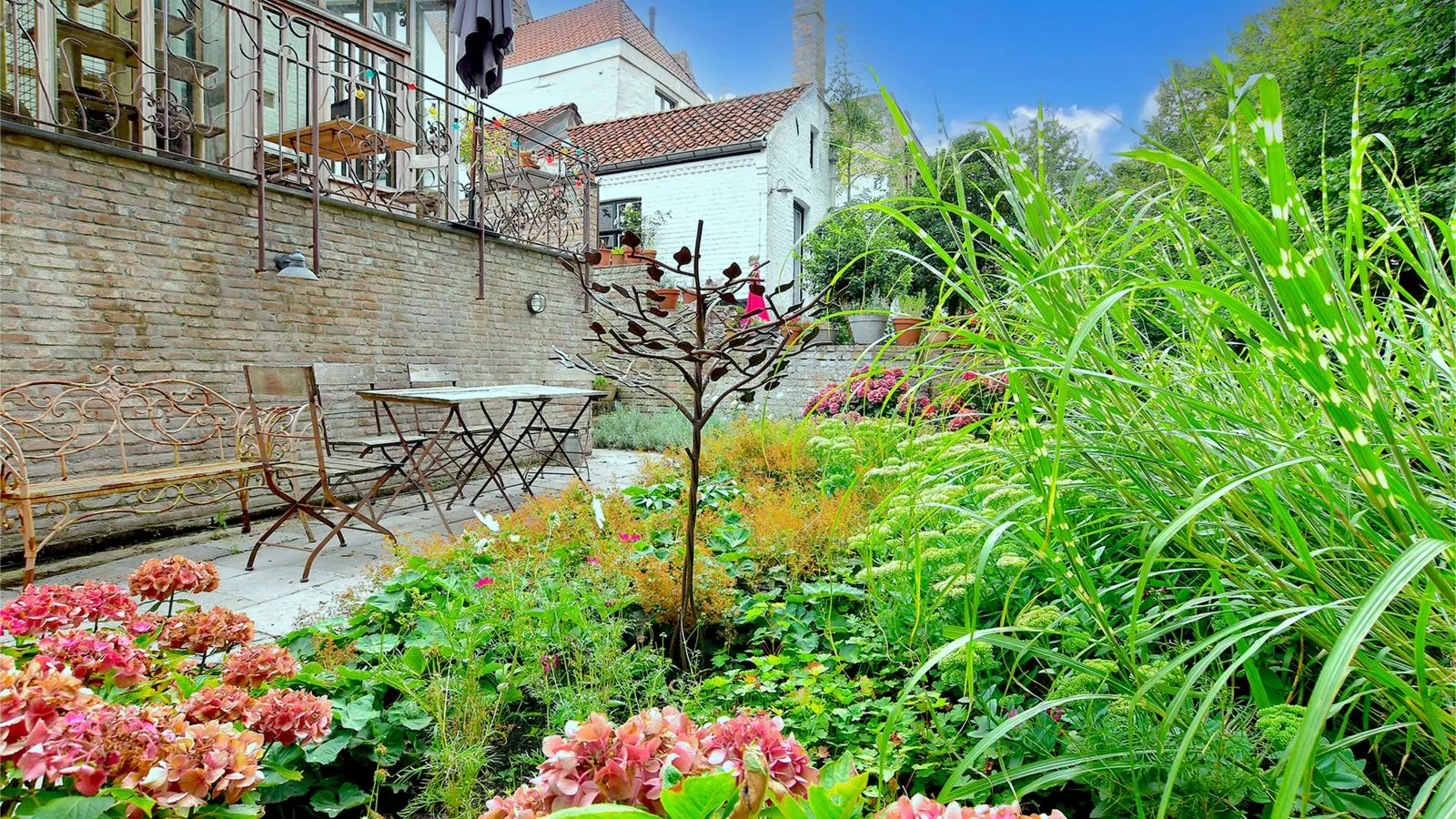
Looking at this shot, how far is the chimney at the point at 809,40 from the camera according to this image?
16.4m

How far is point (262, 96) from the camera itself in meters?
4.83

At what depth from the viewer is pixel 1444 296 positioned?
3.73 feet

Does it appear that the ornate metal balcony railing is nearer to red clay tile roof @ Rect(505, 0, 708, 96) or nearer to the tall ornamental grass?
the tall ornamental grass

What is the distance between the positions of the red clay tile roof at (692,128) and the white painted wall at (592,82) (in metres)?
2.38

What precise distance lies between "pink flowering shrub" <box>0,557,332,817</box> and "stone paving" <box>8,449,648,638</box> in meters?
1.11

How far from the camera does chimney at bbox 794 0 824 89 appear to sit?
1644 centimetres

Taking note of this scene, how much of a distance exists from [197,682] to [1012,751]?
149 cm

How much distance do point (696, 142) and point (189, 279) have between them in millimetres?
10970

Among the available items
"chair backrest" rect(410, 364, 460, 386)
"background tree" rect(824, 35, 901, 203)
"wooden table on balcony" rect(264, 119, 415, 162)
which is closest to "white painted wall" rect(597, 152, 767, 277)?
"background tree" rect(824, 35, 901, 203)

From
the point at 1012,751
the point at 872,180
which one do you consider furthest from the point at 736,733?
the point at 872,180

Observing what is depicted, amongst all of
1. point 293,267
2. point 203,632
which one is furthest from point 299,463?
point 203,632

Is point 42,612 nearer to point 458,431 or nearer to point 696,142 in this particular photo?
point 458,431

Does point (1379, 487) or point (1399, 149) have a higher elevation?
point (1399, 149)

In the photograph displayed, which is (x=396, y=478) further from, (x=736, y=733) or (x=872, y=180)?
(x=872, y=180)
